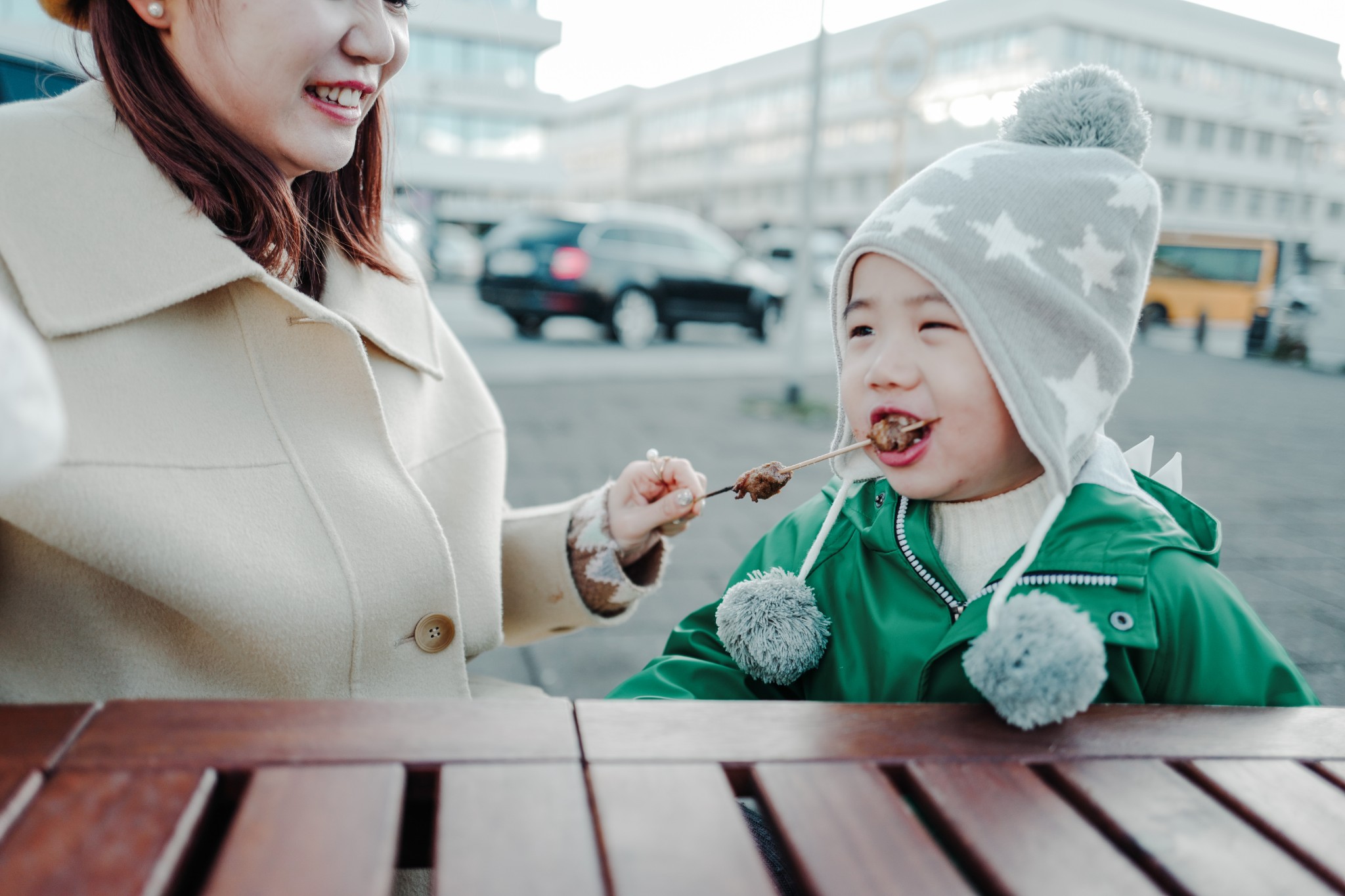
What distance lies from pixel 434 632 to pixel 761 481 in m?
0.51

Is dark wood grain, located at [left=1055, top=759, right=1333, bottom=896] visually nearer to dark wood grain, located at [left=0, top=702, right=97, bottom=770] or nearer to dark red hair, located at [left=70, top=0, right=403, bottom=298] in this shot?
dark wood grain, located at [left=0, top=702, right=97, bottom=770]

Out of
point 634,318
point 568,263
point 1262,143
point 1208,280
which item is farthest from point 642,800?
point 1262,143

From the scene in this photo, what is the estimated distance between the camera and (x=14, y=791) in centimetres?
80

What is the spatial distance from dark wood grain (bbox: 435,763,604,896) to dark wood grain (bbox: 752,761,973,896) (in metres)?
0.17

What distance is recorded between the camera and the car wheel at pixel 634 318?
1159 cm

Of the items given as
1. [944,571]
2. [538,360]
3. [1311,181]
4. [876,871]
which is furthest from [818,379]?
[1311,181]

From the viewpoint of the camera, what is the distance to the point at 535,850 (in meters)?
0.78

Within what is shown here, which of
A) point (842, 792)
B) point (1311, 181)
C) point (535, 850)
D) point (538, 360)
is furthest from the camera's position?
point (1311, 181)

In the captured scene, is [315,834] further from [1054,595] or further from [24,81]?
[24,81]

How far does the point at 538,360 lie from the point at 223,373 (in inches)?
340

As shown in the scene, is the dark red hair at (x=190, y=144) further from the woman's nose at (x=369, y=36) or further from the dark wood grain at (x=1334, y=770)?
the dark wood grain at (x=1334, y=770)

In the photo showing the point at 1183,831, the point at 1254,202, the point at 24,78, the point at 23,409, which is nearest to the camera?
the point at 23,409

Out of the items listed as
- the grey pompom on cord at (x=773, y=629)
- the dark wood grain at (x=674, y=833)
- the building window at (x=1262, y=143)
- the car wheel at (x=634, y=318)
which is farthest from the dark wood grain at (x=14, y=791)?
the building window at (x=1262, y=143)

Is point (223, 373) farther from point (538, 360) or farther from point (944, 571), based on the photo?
point (538, 360)
